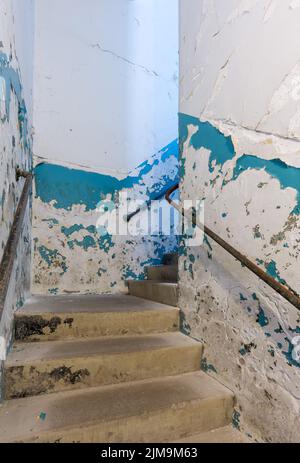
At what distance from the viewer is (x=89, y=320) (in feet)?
5.53

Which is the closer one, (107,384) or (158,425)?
(158,425)

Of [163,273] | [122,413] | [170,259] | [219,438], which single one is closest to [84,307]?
[122,413]

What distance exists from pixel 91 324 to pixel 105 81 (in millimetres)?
2439

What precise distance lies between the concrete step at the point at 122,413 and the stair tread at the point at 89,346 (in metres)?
0.16

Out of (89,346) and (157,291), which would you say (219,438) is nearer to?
(89,346)

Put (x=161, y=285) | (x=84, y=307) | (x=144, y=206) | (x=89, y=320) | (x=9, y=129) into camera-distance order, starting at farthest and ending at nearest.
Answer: (x=144, y=206), (x=161, y=285), (x=84, y=307), (x=89, y=320), (x=9, y=129)

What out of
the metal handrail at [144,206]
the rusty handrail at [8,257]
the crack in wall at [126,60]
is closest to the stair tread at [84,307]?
the rusty handrail at [8,257]

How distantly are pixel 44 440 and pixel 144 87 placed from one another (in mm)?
3148

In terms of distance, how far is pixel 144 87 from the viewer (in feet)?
10.2

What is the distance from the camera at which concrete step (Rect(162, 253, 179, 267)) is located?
2791 millimetres

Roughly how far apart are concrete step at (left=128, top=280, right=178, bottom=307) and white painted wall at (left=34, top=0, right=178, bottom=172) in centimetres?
121

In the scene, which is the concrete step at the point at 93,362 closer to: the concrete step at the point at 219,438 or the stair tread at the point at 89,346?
the stair tread at the point at 89,346

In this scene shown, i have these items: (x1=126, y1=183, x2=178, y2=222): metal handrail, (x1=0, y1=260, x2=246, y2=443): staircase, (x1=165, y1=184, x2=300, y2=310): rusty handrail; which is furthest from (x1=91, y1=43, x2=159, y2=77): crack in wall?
(x1=0, y1=260, x2=246, y2=443): staircase
